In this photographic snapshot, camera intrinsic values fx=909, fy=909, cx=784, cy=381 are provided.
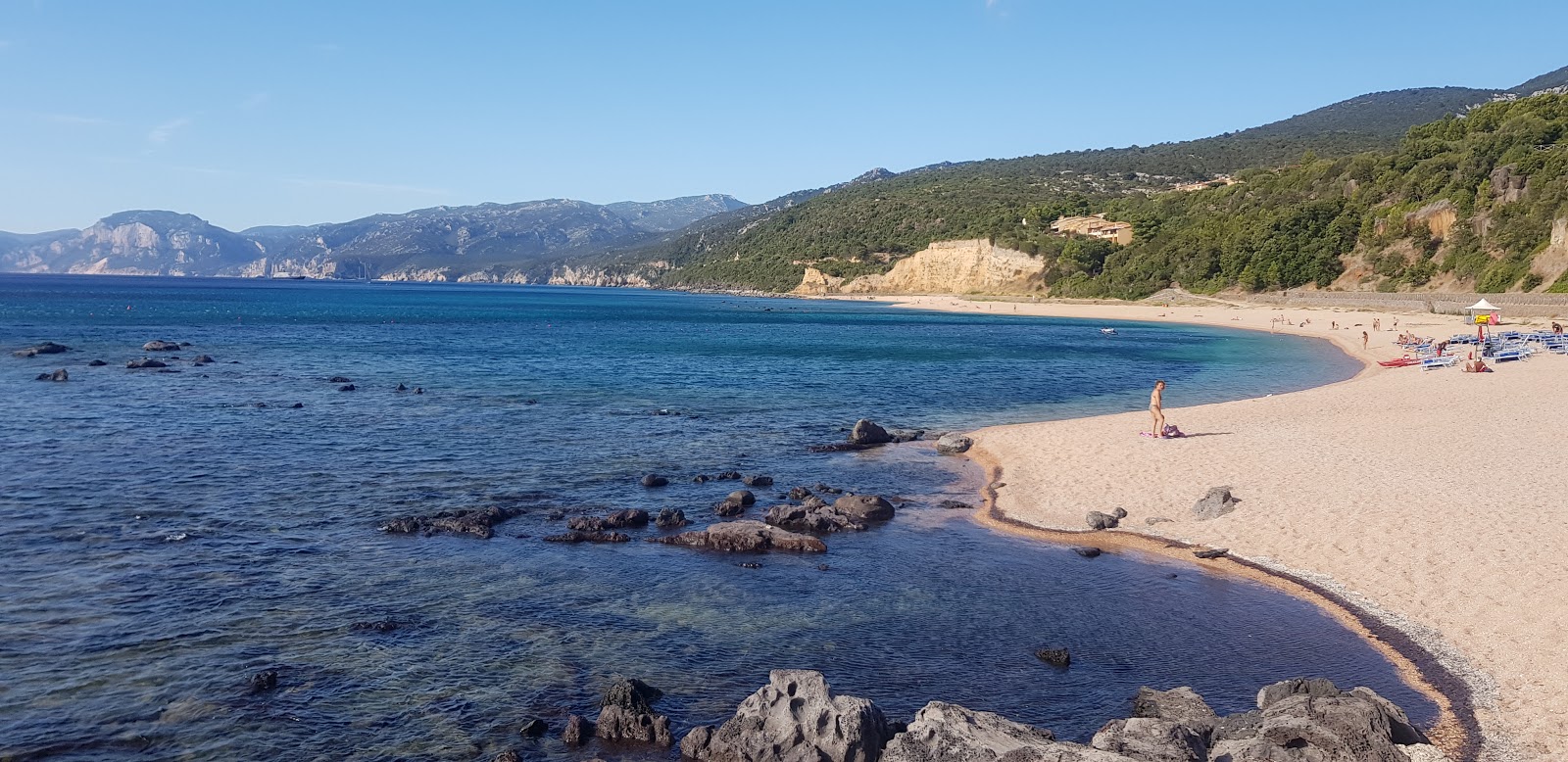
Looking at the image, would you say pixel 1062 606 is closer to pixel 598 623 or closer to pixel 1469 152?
pixel 598 623

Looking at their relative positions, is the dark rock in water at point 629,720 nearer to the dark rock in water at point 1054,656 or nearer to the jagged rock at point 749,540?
the dark rock in water at point 1054,656

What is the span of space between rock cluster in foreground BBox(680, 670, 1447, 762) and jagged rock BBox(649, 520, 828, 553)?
7.22 metres

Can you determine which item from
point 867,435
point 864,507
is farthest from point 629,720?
point 867,435

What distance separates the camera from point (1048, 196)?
174250 millimetres

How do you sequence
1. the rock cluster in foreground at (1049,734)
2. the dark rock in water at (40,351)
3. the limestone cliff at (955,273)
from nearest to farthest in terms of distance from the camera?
the rock cluster in foreground at (1049,734)
the dark rock in water at (40,351)
the limestone cliff at (955,273)

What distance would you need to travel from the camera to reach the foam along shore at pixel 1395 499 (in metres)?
11.3

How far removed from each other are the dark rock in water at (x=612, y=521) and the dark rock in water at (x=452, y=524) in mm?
1524

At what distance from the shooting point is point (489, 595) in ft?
46.3

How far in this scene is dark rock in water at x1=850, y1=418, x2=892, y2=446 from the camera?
26.9 m

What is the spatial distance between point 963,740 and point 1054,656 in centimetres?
405

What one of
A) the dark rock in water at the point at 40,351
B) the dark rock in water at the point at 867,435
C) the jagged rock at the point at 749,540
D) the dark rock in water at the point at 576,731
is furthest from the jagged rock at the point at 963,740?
the dark rock in water at the point at 40,351

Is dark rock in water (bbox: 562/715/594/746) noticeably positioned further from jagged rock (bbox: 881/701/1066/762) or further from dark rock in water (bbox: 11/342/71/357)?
dark rock in water (bbox: 11/342/71/357)

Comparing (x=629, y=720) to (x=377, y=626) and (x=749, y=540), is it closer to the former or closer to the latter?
(x=377, y=626)

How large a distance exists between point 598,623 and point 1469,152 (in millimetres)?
103208
